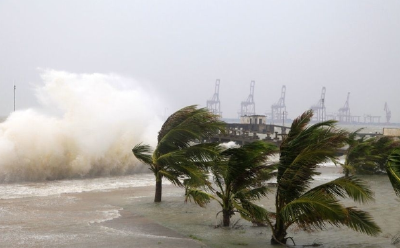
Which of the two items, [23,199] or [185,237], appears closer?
[185,237]

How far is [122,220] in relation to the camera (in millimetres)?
11141

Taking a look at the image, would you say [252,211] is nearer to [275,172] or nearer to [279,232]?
[279,232]

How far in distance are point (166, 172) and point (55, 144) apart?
12.1 meters

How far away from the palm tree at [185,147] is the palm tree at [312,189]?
3061 millimetres

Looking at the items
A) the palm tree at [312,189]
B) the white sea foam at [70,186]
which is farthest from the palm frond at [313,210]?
the white sea foam at [70,186]

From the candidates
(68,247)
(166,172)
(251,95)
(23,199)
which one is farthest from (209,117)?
(251,95)

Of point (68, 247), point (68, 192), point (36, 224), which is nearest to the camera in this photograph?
point (68, 247)

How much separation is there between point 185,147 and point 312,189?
530cm

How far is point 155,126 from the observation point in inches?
1214

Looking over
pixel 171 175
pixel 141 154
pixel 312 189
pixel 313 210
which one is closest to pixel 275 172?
pixel 312 189

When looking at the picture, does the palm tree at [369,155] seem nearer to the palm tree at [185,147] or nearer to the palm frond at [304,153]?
the palm tree at [185,147]

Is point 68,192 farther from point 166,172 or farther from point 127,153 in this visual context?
point 127,153

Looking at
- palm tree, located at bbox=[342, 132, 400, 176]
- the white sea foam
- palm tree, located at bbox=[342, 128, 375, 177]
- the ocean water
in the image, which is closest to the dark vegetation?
the ocean water

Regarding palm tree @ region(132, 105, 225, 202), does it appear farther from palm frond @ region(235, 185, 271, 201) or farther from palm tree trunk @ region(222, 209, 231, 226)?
palm frond @ region(235, 185, 271, 201)
